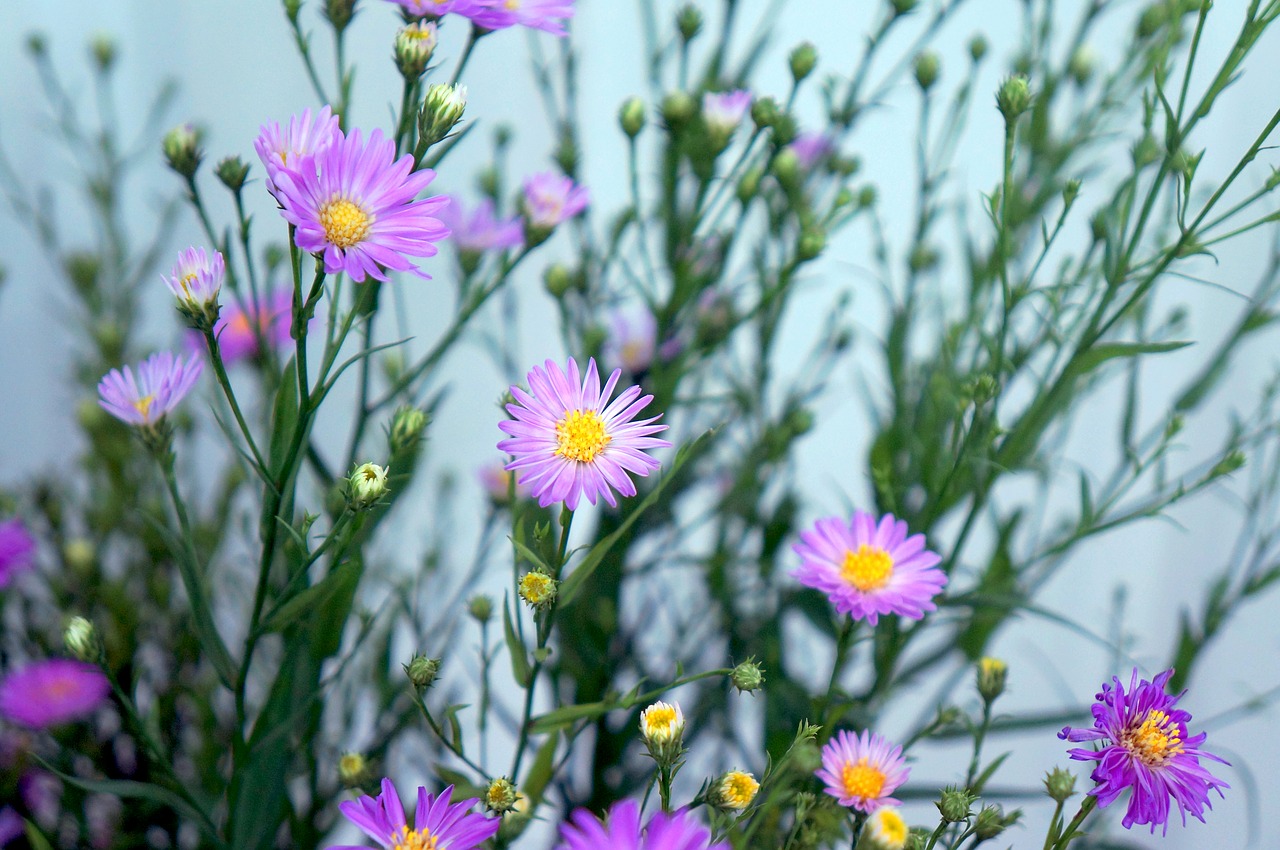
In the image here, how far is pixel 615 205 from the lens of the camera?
730 millimetres

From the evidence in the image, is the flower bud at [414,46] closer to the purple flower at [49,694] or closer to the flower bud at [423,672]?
the flower bud at [423,672]

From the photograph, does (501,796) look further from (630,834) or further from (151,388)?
(151,388)

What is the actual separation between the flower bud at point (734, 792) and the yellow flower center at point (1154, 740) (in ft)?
0.33

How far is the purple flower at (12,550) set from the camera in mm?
413

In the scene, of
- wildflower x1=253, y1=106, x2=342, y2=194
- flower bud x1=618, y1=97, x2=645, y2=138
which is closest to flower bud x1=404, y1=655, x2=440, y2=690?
wildflower x1=253, y1=106, x2=342, y2=194

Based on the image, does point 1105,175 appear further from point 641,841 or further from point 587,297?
point 641,841

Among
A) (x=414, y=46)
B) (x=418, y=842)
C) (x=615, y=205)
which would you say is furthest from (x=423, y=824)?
(x=615, y=205)

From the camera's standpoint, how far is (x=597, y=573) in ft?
1.38

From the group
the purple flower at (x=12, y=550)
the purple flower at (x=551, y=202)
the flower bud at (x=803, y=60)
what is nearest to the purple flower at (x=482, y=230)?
the purple flower at (x=551, y=202)

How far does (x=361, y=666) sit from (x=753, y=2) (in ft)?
1.72

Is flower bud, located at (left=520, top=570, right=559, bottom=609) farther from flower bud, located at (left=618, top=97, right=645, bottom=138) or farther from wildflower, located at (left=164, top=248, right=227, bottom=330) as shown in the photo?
flower bud, located at (left=618, top=97, right=645, bottom=138)

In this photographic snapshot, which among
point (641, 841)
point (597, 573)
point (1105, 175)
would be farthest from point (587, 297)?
point (1105, 175)

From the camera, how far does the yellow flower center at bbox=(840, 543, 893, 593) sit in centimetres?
30

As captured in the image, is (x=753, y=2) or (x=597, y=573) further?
(x=753, y=2)
